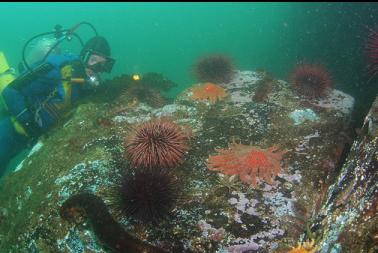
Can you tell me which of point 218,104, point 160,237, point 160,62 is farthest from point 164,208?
point 160,62

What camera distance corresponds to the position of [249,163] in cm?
475

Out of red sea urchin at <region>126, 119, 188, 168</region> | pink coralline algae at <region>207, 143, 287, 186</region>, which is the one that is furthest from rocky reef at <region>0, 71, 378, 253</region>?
red sea urchin at <region>126, 119, 188, 168</region>

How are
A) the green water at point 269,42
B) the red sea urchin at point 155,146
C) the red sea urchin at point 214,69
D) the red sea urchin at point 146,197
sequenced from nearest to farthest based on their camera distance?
the red sea urchin at point 146,197, the red sea urchin at point 155,146, the red sea urchin at point 214,69, the green water at point 269,42

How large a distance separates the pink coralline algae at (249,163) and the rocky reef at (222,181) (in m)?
0.02

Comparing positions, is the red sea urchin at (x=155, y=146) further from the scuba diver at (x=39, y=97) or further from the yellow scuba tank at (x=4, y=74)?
the yellow scuba tank at (x=4, y=74)

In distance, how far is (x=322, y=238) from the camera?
130 inches

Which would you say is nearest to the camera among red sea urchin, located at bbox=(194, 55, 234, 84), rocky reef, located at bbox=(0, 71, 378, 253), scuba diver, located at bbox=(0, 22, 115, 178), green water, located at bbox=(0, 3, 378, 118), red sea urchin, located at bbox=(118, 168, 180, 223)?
rocky reef, located at bbox=(0, 71, 378, 253)

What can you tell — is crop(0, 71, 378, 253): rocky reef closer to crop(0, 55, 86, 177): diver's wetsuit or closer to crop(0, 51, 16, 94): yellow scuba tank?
crop(0, 55, 86, 177): diver's wetsuit

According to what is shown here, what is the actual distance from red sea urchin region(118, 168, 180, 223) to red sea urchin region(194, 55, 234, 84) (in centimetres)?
454

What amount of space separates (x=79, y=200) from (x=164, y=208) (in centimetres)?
107

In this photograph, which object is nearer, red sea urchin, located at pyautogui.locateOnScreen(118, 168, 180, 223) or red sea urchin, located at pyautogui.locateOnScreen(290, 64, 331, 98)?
red sea urchin, located at pyautogui.locateOnScreen(118, 168, 180, 223)

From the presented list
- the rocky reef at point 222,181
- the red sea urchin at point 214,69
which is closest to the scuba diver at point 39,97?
the rocky reef at point 222,181

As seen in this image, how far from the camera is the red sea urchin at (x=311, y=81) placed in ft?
22.7

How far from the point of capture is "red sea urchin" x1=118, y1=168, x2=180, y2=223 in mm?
3887
